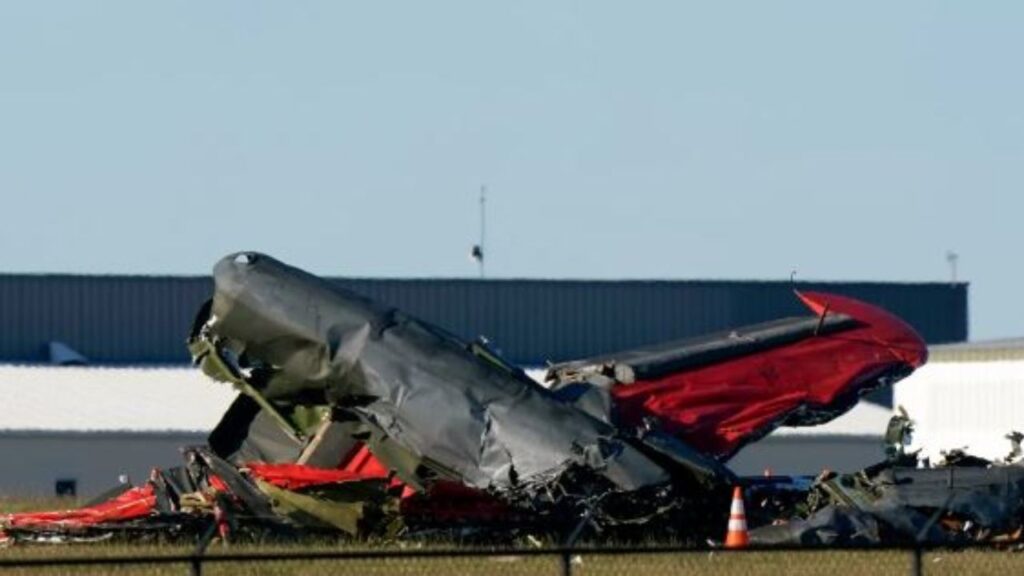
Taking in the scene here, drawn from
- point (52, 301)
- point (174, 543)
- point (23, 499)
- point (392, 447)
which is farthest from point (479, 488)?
point (52, 301)

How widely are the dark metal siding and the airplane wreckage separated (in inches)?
1584

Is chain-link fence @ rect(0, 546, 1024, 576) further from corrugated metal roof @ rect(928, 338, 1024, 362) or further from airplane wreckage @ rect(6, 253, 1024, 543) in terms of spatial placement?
corrugated metal roof @ rect(928, 338, 1024, 362)

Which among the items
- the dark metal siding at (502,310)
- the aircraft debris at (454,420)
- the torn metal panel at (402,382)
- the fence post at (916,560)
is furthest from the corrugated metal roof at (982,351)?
the fence post at (916,560)

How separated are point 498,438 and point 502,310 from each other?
150 feet

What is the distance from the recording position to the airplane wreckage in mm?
28094

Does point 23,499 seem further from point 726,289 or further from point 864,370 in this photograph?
point 726,289

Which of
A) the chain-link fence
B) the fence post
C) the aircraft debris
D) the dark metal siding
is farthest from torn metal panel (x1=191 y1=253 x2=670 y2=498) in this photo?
the dark metal siding

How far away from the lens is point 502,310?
74125 mm

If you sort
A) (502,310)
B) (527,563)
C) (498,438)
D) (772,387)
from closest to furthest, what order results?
(527,563) < (498,438) < (772,387) < (502,310)

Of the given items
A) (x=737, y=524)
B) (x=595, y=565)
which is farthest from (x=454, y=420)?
(x=737, y=524)

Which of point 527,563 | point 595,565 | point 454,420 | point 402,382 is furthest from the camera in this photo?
point 402,382

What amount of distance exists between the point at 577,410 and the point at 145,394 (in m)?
36.8

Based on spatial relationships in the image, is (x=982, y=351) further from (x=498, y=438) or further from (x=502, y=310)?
(x=498, y=438)

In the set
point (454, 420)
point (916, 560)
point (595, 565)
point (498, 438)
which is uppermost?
point (454, 420)
